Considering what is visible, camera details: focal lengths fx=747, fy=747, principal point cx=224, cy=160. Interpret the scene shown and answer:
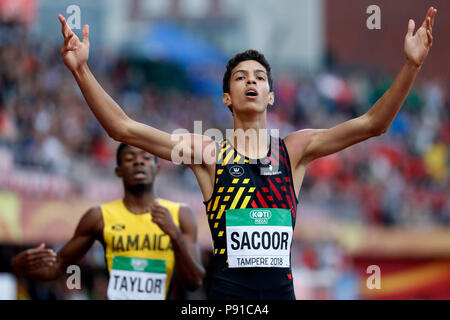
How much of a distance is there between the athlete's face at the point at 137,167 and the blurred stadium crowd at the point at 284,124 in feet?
20.2

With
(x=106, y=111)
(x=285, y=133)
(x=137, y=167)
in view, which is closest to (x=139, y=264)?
(x=137, y=167)

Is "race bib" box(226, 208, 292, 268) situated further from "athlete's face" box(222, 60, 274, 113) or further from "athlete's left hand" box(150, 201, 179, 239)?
"athlete's left hand" box(150, 201, 179, 239)

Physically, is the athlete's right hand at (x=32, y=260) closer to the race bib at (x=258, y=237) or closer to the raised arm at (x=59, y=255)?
the raised arm at (x=59, y=255)

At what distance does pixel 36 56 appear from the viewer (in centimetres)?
1789

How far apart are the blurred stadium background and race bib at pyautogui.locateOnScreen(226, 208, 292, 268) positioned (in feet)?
11.0

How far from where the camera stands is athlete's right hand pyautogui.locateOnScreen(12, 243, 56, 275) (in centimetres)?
652

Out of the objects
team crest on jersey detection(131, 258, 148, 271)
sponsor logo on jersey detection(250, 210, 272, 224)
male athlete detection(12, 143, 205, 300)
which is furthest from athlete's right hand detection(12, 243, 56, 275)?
sponsor logo on jersey detection(250, 210, 272, 224)

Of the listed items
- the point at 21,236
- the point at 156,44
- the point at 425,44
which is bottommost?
the point at 21,236

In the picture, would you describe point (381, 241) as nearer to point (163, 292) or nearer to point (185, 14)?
point (163, 292)

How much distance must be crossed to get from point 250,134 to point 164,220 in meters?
1.62

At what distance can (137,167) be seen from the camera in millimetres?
6957

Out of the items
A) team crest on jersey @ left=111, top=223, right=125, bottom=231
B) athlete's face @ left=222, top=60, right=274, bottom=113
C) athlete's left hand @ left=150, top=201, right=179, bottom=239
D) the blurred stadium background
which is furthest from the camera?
the blurred stadium background

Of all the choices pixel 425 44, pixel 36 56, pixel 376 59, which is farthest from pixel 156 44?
pixel 425 44
